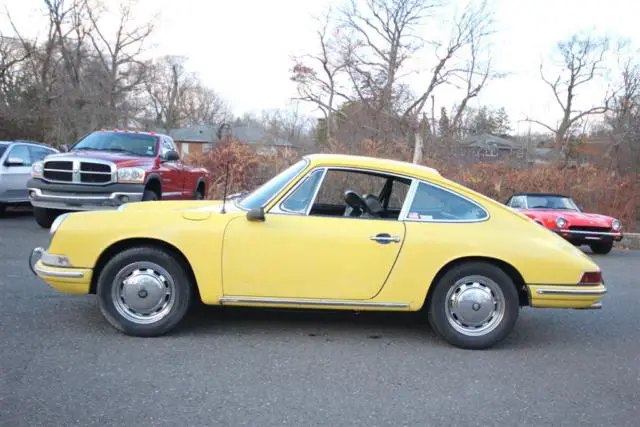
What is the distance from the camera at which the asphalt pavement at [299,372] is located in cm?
336

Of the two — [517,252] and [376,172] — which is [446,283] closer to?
[517,252]

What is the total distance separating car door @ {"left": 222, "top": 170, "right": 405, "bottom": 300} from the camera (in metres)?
4.52

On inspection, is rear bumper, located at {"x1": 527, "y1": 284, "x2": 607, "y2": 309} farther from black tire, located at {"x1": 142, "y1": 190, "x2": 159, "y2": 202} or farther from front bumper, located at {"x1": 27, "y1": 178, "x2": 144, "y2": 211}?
black tire, located at {"x1": 142, "y1": 190, "x2": 159, "y2": 202}

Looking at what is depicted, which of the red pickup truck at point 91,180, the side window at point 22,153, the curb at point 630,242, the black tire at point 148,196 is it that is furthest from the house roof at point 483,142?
the side window at point 22,153

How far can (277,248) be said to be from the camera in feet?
14.8

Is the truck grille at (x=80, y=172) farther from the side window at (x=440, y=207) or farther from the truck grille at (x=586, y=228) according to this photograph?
the truck grille at (x=586, y=228)

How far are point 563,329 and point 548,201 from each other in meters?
7.95

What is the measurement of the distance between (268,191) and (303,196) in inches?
13.0

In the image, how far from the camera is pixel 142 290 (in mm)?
4508

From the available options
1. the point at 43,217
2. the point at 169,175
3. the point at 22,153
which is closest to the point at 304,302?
the point at 169,175

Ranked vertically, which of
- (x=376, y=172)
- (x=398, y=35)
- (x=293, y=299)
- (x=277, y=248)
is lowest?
(x=293, y=299)

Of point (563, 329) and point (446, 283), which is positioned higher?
point (446, 283)

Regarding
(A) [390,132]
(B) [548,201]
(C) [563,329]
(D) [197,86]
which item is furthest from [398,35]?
(D) [197,86]

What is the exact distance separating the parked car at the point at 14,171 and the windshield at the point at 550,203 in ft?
35.7
